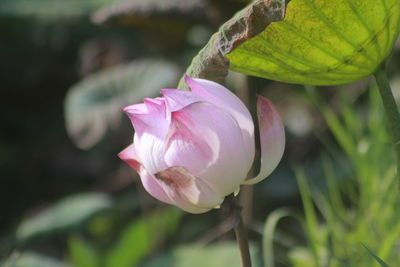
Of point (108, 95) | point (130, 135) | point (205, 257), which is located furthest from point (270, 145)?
point (130, 135)

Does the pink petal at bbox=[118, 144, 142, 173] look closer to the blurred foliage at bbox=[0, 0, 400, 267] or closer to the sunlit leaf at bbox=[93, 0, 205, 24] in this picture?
the blurred foliage at bbox=[0, 0, 400, 267]

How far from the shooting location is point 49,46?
220 cm

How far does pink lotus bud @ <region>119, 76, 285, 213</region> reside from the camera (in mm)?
428

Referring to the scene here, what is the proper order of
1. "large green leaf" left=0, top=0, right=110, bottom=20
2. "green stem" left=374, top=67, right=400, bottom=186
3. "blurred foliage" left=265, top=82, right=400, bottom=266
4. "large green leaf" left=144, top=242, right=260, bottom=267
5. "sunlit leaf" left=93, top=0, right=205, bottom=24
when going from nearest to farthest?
1. "green stem" left=374, top=67, right=400, bottom=186
2. "blurred foliage" left=265, top=82, right=400, bottom=266
3. "large green leaf" left=144, top=242, right=260, bottom=267
4. "sunlit leaf" left=93, top=0, right=205, bottom=24
5. "large green leaf" left=0, top=0, right=110, bottom=20

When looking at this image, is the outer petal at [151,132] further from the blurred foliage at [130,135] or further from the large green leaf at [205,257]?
the large green leaf at [205,257]

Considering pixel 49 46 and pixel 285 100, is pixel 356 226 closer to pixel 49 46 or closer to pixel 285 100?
pixel 285 100

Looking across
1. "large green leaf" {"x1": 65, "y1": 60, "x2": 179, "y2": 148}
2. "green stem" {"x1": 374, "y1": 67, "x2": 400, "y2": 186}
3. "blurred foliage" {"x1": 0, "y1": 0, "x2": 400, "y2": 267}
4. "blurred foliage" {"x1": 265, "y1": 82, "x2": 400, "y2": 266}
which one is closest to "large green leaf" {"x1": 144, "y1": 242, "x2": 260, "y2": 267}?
"blurred foliage" {"x1": 0, "y1": 0, "x2": 400, "y2": 267}

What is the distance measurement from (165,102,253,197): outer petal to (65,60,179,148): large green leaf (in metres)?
1.03

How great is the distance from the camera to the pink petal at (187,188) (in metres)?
0.43

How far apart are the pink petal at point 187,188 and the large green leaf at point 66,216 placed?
91 cm

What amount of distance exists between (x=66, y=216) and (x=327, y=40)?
0.94 m

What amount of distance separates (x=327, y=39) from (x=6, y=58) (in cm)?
204

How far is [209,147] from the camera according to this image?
43 centimetres

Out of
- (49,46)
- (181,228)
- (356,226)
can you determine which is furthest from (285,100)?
(356,226)
